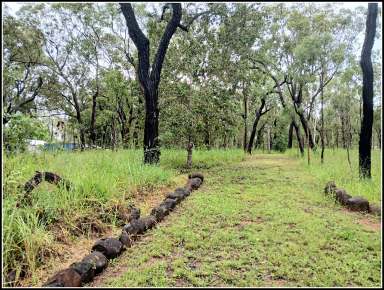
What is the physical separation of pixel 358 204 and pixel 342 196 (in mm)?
522

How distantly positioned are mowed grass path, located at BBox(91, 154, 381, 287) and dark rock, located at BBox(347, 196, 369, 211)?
0.61 feet

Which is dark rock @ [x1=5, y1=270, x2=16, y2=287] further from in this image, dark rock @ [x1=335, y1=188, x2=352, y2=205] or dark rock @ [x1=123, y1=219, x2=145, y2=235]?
dark rock @ [x1=335, y1=188, x2=352, y2=205]

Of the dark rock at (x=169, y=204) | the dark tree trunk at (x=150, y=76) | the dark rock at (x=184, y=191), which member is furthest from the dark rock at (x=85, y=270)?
the dark tree trunk at (x=150, y=76)

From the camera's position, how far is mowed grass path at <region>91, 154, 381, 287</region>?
304 centimetres

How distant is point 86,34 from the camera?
61.0ft

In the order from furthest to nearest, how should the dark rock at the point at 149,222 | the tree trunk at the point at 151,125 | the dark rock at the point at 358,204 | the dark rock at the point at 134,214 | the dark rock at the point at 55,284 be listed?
the tree trunk at the point at 151,125
the dark rock at the point at 358,204
the dark rock at the point at 134,214
the dark rock at the point at 149,222
the dark rock at the point at 55,284

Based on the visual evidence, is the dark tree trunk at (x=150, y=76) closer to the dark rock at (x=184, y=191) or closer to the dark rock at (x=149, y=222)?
the dark rock at (x=184, y=191)

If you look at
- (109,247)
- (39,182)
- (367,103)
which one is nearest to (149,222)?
(109,247)

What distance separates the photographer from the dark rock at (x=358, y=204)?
5.19 meters

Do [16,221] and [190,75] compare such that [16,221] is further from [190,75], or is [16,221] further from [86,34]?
[86,34]

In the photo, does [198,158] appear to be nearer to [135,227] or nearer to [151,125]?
[151,125]

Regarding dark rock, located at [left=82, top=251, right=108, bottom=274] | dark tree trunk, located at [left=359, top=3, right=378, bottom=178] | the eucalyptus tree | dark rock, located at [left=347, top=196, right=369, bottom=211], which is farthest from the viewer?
the eucalyptus tree

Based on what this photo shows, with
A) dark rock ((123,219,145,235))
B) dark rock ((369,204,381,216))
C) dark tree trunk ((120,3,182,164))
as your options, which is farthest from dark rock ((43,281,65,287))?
dark tree trunk ((120,3,182,164))

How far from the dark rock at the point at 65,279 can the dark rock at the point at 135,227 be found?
1.26 metres
